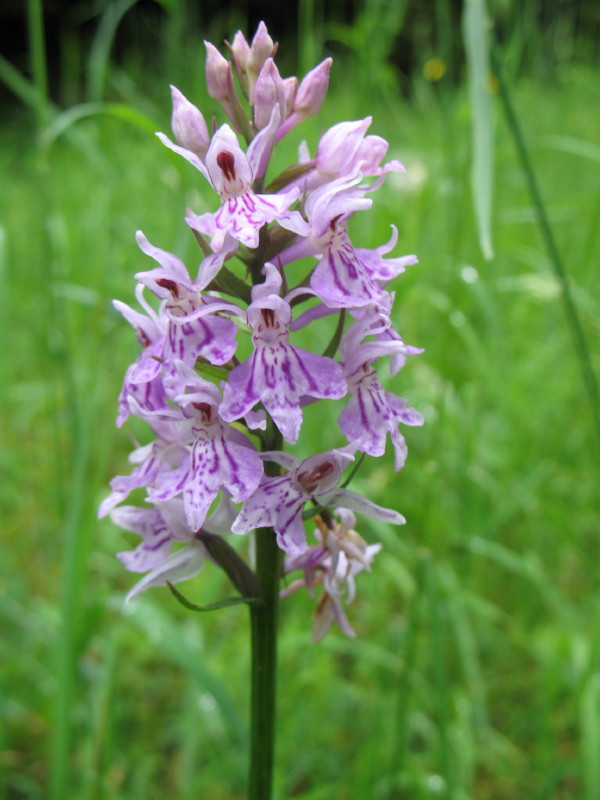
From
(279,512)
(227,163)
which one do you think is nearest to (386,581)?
(279,512)

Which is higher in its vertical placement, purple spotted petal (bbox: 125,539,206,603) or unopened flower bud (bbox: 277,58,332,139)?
unopened flower bud (bbox: 277,58,332,139)

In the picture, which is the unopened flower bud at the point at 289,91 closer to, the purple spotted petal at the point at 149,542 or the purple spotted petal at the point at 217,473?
the purple spotted petal at the point at 217,473

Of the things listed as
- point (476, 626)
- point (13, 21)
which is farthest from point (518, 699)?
point (13, 21)

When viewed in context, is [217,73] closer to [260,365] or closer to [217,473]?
[260,365]

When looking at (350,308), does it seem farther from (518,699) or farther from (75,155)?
(75,155)

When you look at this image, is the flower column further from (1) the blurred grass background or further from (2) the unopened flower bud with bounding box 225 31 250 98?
(1) the blurred grass background

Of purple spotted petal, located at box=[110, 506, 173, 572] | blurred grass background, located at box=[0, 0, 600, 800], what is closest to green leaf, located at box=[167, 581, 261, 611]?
purple spotted petal, located at box=[110, 506, 173, 572]

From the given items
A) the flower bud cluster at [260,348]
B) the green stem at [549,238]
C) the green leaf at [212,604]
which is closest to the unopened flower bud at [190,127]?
the flower bud cluster at [260,348]
